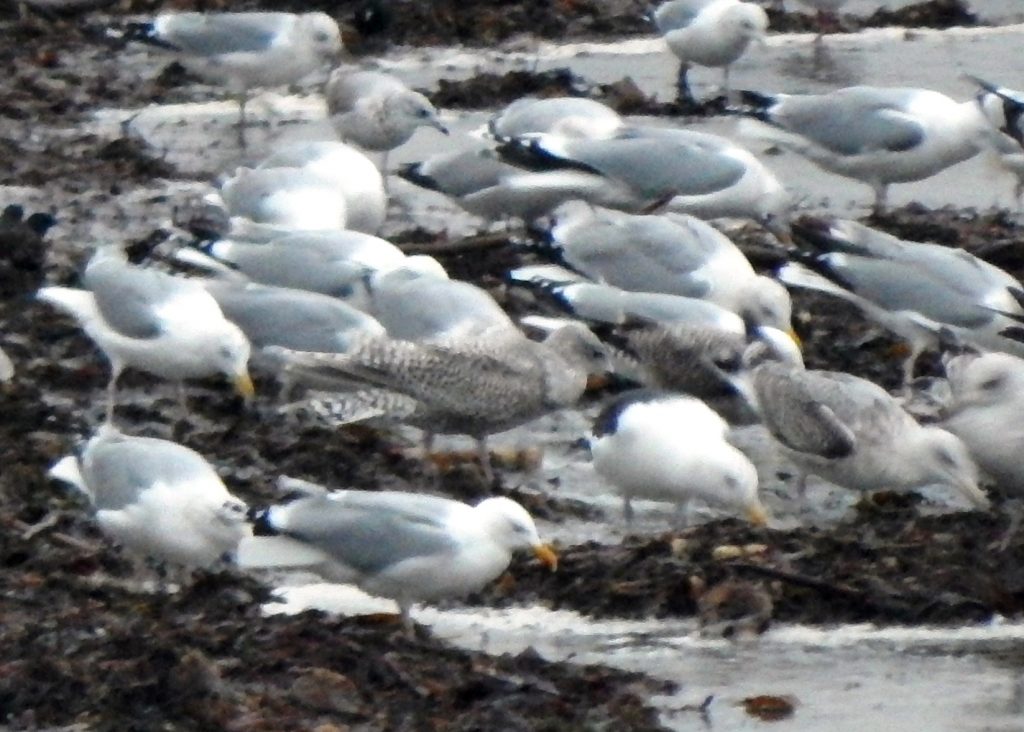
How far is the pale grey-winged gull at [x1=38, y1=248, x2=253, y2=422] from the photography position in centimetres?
888

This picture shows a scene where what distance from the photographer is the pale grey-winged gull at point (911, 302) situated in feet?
30.7

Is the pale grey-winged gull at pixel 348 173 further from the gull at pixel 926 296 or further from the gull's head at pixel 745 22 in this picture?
the gull's head at pixel 745 22

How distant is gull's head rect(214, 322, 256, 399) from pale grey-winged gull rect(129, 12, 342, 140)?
201 inches

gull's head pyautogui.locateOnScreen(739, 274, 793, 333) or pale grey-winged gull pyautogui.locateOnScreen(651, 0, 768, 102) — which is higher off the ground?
gull's head pyautogui.locateOnScreen(739, 274, 793, 333)

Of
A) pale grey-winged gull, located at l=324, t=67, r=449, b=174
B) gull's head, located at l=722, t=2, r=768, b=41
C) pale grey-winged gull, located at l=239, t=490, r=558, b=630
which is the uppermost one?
pale grey-winged gull, located at l=239, t=490, r=558, b=630

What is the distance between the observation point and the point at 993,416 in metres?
8.00

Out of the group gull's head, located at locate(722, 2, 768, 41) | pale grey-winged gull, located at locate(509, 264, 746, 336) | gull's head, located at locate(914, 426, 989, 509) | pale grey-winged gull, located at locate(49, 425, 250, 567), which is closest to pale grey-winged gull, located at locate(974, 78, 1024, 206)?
gull's head, located at locate(722, 2, 768, 41)

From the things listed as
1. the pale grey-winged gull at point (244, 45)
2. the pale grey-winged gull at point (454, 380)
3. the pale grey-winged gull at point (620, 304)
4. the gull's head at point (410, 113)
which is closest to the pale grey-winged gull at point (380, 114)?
the gull's head at point (410, 113)

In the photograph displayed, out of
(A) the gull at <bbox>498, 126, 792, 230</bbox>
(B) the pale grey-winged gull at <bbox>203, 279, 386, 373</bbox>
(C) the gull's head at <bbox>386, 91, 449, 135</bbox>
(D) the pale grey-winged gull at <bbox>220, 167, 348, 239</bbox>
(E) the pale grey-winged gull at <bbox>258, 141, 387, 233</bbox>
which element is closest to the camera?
(B) the pale grey-winged gull at <bbox>203, 279, 386, 373</bbox>

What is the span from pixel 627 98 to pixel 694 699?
312 inches

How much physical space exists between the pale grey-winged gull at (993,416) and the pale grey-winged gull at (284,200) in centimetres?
305

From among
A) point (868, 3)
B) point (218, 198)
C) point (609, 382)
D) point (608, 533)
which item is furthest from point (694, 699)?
point (868, 3)

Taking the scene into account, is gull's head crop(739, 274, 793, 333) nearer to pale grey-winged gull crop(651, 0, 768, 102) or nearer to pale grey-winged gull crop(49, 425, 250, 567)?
pale grey-winged gull crop(49, 425, 250, 567)

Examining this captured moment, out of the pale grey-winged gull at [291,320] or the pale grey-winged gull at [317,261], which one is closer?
the pale grey-winged gull at [291,320]
